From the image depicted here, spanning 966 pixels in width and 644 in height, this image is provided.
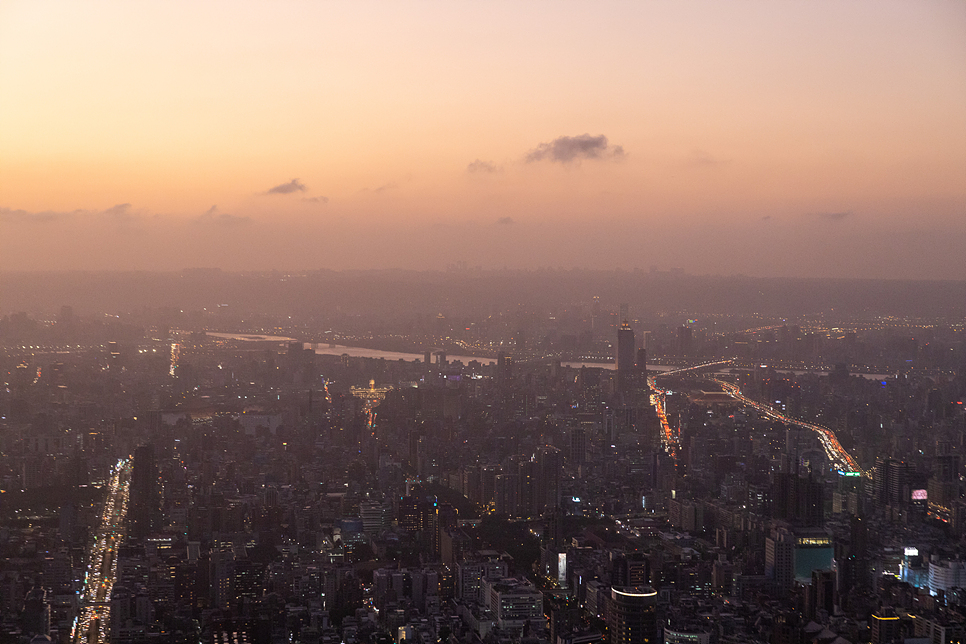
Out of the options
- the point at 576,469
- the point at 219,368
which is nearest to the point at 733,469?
the point at 576,469

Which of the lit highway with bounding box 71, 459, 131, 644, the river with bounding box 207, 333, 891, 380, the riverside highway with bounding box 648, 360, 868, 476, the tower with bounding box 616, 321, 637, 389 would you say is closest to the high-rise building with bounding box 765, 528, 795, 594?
the riverside highway with bounding box 648, 360, 868, 476

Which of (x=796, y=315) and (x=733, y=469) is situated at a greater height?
(x=796, y=315)

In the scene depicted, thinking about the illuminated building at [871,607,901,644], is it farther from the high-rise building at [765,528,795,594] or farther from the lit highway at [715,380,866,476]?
the lit highway at [715,380,866,476]

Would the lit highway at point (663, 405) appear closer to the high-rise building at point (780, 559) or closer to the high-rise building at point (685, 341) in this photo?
the high-rise building at point (685, 341)

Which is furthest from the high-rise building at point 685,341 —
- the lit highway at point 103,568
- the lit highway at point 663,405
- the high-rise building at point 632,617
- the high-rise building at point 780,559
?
the high-rise building at point 632,617

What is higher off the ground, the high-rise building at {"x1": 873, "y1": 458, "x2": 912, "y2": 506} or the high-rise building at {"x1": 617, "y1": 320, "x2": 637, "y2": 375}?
the high-rise building at {"x1": 617, "y1": 320, "x2": 637, "y2": 375}

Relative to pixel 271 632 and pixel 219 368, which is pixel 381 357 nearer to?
pixel 219 368

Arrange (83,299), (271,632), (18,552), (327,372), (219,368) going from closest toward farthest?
1. (271,632)
2. (18,552)
3. (83,299)
4. (219,368)
5. (327,372)
